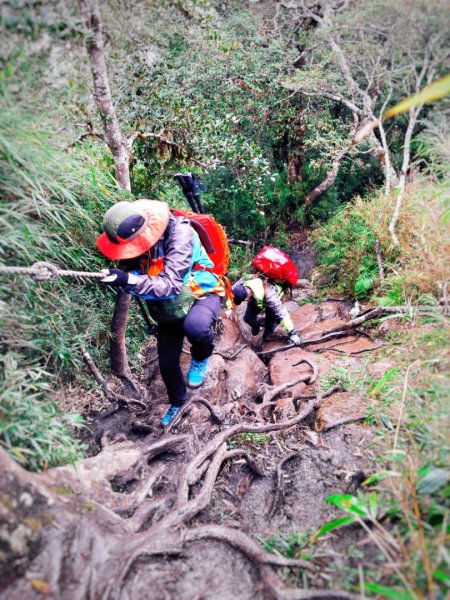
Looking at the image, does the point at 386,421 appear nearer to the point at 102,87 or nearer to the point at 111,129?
the point at 111,129

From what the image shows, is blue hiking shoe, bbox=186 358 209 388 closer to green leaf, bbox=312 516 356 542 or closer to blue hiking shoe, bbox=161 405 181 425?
blue hiking shoe, bbox=161 405 181 425

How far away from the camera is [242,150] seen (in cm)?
512

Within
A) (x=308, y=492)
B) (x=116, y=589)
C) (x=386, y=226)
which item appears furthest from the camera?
(x=386, y=226)

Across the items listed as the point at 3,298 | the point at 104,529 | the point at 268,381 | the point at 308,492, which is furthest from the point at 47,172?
the point at 268,381

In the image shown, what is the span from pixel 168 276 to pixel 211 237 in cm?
70

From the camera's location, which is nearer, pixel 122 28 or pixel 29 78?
pixel 29 78

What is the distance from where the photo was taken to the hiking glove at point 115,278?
2963 mm

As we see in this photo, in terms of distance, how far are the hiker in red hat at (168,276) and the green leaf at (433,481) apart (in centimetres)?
196

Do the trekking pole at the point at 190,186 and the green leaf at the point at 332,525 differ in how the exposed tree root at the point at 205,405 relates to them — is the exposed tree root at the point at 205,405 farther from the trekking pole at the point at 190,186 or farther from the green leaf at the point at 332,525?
the trekking pole at the point at 190,186

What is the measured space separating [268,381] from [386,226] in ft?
10.6

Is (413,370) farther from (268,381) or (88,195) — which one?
(88,195)

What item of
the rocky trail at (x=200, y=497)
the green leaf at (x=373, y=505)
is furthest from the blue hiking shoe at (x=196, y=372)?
the green leaf at (x=373, y=505)

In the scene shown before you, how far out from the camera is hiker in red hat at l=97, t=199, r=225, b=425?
3.05 meters

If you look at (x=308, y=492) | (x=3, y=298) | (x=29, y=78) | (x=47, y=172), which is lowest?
(x=308, y=492)
